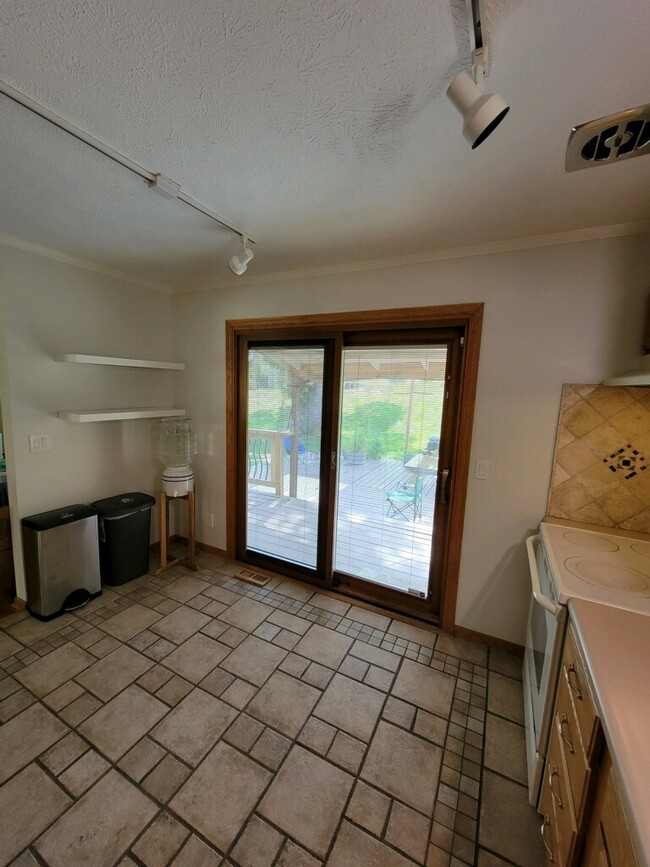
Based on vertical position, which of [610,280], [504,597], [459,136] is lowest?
[504,597]

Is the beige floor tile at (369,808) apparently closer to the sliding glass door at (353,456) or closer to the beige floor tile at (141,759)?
the beige floor tile at (141,759)

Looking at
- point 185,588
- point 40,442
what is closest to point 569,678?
point 185,588

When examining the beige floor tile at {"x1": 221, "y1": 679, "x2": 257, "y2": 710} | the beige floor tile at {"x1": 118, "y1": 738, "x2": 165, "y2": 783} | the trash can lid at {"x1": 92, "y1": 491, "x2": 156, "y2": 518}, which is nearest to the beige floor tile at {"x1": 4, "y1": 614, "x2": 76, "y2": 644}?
the trash can lid at {"x1": 92, "y1": 491, "x2": 156, "y2": 518}

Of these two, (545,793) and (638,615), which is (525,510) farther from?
(545,793)

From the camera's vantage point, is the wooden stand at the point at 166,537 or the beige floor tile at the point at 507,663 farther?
the wooden stand at the point at 166,537

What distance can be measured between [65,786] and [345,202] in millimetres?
2707

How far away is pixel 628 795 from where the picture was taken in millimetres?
631

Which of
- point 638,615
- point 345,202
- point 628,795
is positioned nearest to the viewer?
point 628,795

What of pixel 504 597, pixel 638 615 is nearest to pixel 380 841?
pixel 638 615

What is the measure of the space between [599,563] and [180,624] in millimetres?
2398

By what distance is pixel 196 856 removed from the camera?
119 centimetres

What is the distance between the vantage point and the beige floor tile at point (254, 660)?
195 cm

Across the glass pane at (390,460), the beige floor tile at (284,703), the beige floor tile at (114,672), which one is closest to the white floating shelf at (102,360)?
the glass pane at (390,460)

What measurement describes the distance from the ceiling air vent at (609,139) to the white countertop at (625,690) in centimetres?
139
